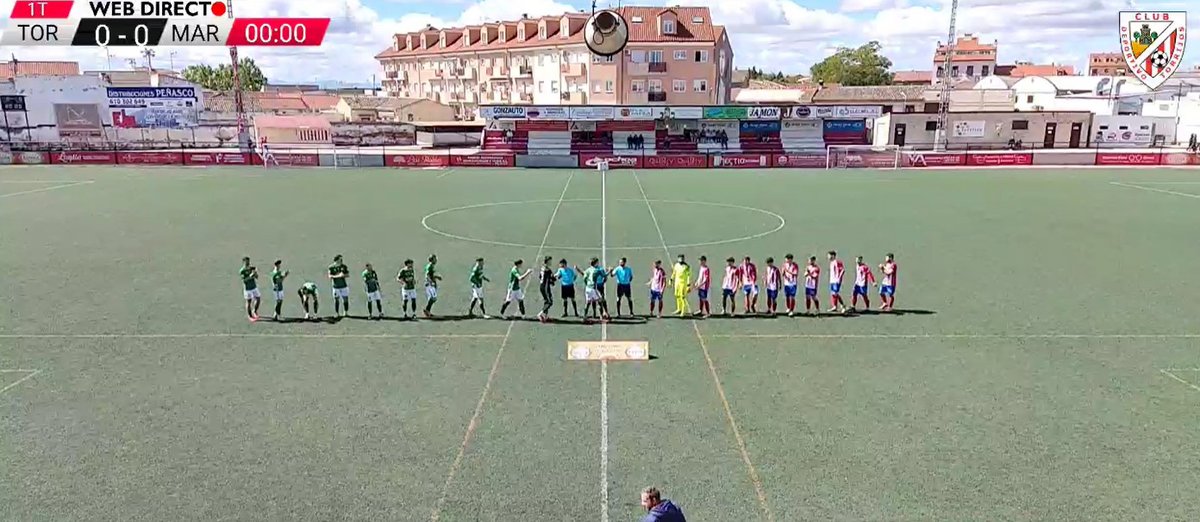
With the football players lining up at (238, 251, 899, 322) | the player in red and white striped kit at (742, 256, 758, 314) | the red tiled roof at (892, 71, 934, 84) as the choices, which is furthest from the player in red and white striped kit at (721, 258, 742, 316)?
the red tiled roof at (892, 71, 934, 84)

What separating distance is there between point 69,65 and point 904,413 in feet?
356

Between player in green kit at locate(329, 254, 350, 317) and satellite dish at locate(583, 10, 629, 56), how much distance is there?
710cm

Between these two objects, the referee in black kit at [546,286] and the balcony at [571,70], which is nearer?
the referee in black kit at [546,286]

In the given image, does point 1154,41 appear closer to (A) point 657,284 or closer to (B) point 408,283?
(A) point 657,284

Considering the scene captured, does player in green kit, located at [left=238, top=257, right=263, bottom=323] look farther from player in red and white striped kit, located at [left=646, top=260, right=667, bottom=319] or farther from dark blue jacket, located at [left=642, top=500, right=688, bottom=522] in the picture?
dark blue jacket, located at [left=642, top=500, right=688, bottom=522]

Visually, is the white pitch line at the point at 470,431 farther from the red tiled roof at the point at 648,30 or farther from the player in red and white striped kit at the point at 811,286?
the red tiled roof at the point at 648,30

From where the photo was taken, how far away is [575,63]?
77.0 metres

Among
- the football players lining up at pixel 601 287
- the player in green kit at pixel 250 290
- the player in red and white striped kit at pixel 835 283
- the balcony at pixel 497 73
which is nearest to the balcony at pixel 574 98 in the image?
the balcony at pixel 497 73

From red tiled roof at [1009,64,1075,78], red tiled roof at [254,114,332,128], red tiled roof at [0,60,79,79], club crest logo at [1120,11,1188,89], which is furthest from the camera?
red tiled roof at [1009,64,1075,78]

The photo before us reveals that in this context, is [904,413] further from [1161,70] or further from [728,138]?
[728,138]

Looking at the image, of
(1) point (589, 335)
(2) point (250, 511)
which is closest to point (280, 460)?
(2) point (250, 511)

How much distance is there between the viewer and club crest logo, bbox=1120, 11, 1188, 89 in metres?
27.0

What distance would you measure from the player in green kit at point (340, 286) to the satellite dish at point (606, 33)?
7.10 meters

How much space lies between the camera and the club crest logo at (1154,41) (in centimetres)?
2695
